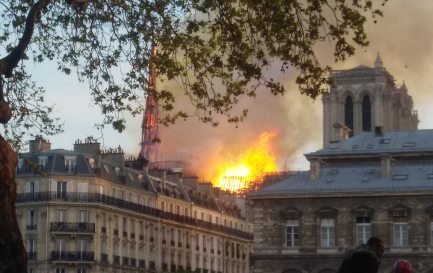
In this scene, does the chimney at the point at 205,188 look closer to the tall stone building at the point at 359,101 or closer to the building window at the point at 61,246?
the building window at the point at 61,246

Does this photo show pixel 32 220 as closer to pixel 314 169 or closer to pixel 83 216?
pixel 83 216

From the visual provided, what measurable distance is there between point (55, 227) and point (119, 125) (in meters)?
65.1

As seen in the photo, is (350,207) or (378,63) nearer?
(350,207)

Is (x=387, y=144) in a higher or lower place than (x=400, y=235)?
higher

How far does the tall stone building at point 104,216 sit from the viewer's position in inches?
3364

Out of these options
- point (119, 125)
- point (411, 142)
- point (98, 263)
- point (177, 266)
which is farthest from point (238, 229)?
point (119, 125)

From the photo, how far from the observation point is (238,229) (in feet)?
377

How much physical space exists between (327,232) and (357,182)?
11.4ft

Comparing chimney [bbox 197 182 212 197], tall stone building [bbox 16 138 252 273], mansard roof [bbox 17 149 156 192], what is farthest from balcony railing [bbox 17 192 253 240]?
chimney [bbox 197 182 212 197]

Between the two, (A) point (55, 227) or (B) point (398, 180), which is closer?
(B) point (398, 180)

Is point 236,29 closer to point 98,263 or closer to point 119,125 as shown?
point 119,125

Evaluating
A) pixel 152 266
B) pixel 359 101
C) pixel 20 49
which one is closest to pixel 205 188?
pixel 152 266

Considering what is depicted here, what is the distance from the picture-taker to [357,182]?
75.3 meters

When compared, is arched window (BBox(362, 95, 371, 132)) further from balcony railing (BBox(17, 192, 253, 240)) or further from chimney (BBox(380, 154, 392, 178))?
chimney (BBox(380, 154, 392, 178))
